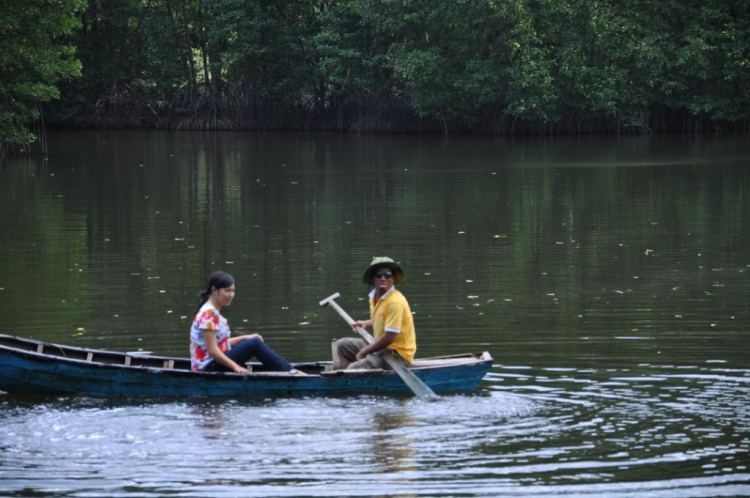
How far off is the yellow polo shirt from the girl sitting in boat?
77 centimetres

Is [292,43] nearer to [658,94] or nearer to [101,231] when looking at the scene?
[658,94]

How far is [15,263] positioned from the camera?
53.3 feet

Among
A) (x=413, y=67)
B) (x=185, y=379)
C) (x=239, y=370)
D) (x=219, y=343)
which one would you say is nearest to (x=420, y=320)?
(x=219, y=343)

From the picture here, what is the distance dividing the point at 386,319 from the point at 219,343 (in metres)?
1.35

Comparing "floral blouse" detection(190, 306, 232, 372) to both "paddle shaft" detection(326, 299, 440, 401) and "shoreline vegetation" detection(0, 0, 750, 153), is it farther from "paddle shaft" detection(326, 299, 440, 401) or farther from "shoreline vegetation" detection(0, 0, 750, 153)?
"shoreline vegetation" detection(0, 0, 750, 153)

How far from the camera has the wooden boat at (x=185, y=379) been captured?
9.54 metres

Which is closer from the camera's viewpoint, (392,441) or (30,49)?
(392,441)

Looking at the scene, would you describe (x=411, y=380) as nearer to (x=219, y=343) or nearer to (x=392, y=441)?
(x=392, y=441)

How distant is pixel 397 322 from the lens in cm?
976

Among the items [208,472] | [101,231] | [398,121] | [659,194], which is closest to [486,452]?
[208,472]

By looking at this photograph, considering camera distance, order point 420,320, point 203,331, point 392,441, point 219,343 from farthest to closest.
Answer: point 420,320
point 219,343
point 203,331
point 392,441

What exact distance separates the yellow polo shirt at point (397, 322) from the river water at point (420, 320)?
0.45 metres

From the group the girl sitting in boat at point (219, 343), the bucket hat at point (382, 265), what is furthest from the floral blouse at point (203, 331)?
the bucket hat at point (382, 265)

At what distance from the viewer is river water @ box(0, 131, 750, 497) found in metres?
7.78
